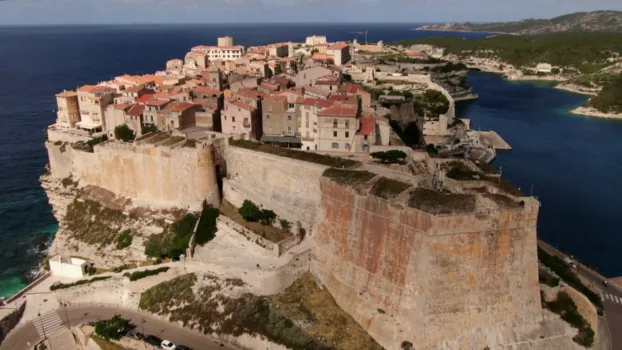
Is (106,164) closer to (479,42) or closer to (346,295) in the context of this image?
(346,295)

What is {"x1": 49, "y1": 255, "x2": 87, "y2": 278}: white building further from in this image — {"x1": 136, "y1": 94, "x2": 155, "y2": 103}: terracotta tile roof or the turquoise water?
the turquoise water

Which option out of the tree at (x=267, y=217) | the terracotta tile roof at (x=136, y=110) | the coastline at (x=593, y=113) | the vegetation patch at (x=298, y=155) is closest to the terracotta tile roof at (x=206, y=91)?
the terracotta tile roof at (x=136, y=110)

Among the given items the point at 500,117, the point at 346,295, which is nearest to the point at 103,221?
the point at 346,295

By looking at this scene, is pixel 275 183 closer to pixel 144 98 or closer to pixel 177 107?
pixel 177 107

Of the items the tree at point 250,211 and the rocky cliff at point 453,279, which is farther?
the tree at point 250,211

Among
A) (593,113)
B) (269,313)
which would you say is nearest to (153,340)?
(269,313)

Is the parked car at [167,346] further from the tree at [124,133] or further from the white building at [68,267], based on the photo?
the tree at [124,133]

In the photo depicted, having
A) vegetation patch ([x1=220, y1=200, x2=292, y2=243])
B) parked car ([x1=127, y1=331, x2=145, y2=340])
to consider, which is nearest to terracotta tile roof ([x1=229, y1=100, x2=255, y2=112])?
vegetation patch ([x1=220, y1=200, x2=292, y2=243])
